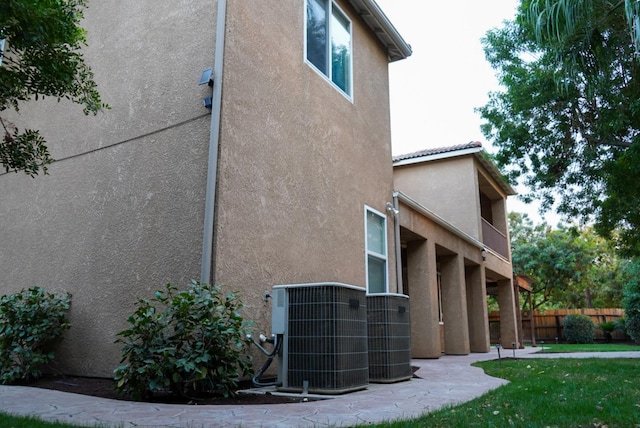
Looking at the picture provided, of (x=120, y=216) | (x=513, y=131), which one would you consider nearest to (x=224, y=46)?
(x=120, y=216)

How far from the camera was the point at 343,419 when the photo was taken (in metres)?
3.52

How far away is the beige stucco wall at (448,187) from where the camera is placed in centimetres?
1439

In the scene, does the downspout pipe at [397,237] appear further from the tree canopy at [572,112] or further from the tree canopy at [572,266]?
the tree canopy at [572,266]

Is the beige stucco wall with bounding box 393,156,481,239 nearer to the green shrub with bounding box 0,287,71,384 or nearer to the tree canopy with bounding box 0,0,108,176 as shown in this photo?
the green shrub with bounding box 0,287,71,384

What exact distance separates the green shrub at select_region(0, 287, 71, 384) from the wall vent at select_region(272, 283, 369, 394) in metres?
Result: 2.70

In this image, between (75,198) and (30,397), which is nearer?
(30,397)

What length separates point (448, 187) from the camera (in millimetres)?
14641

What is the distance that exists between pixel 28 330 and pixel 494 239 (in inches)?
567

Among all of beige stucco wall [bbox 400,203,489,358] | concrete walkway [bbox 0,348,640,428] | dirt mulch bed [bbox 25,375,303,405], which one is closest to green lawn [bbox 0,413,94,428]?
concrete walkway [bbox 0,348,640,428]

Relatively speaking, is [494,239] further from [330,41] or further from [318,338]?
[318,338]

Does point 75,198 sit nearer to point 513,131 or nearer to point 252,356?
point 252,356

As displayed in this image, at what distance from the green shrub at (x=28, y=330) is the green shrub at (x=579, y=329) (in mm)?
20166

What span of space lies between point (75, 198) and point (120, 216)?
1.03m

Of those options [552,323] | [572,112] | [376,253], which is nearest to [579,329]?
[552,323]
